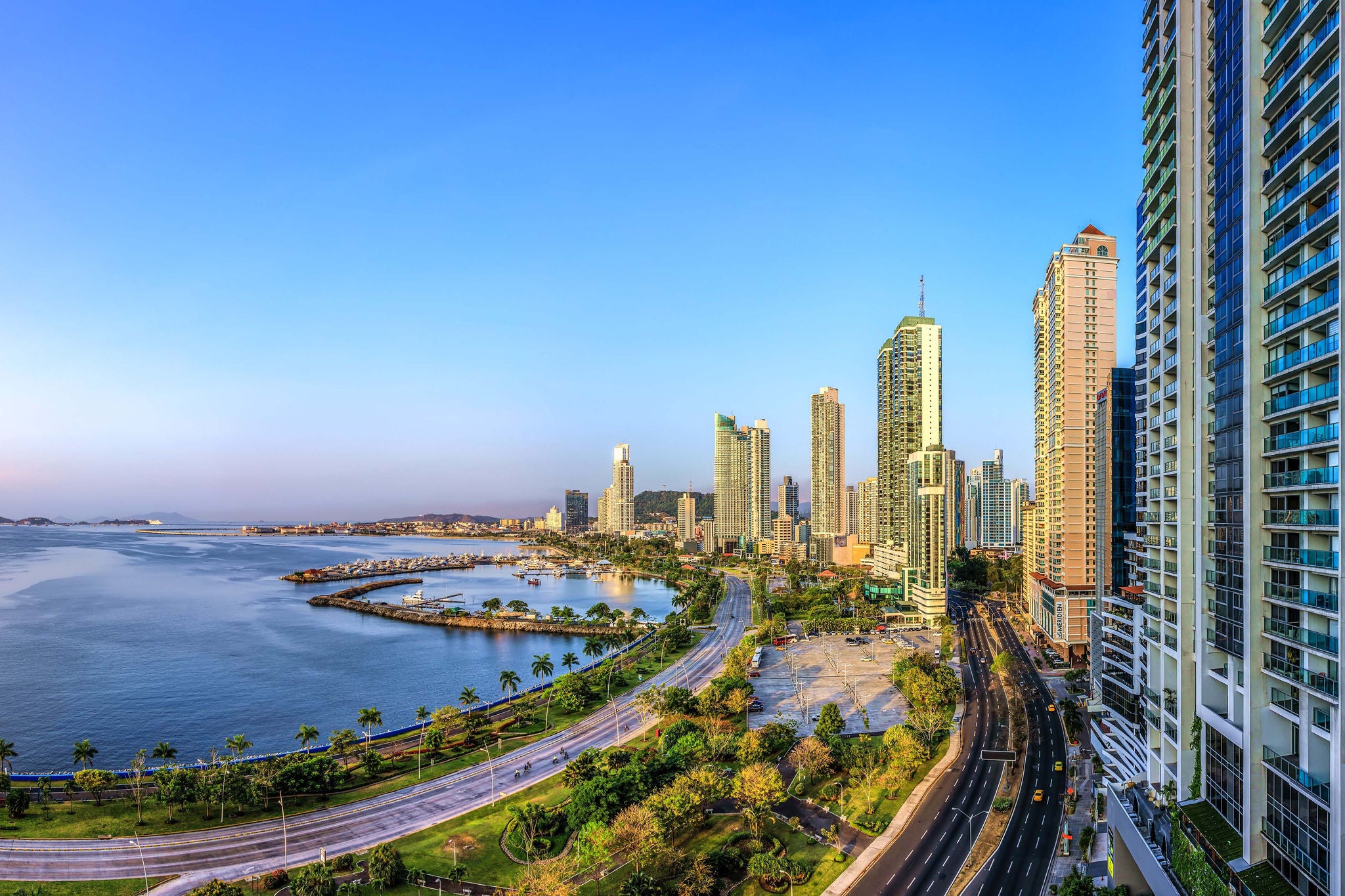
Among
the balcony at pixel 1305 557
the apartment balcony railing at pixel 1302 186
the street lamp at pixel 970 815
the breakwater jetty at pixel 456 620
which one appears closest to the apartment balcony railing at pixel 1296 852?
the balcony at pixel 1305 557

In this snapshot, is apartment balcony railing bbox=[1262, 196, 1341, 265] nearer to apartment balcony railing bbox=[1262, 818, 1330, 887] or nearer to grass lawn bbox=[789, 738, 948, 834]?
apartment balcony railing bbox=[1262, 818, 1330, 887]

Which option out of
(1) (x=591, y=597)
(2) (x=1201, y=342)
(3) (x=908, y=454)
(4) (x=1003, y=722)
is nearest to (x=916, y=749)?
(4) (x=1003, y=722)

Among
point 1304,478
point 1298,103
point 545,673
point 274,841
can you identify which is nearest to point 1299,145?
point 1298,103

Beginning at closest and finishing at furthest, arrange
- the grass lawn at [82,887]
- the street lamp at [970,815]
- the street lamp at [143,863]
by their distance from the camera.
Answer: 1. the grass lawn at [82,887]
2. the street lamp at [143,863]
3. the street lamp at [970,815]

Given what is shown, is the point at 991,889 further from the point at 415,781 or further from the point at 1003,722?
the point at 415,781

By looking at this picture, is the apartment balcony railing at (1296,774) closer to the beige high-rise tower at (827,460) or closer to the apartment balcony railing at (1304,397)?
the apartment balcony railing at (1304,397)

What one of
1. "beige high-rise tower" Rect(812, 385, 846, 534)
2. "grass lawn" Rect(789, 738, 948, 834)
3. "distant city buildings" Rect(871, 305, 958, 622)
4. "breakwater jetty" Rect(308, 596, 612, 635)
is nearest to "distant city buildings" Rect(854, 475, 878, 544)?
"beige high-rise tower" Rect(812, 385, 846, 534)

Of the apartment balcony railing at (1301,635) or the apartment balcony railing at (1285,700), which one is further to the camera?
the apartment balcony railing at (1285,700)
